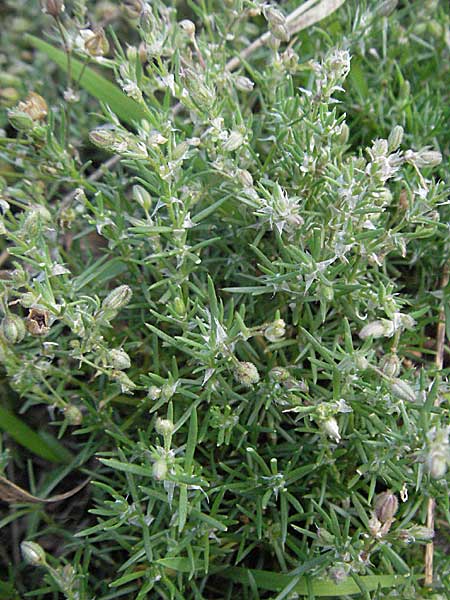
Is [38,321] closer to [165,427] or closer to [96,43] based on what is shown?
[165,427]

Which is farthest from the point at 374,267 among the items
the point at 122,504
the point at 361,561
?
the point at 122,504

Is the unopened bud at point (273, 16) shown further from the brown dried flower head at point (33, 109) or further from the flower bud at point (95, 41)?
the brown dried flower head at point (33, 109)

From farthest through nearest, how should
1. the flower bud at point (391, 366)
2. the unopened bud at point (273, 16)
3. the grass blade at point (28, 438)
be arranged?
the grass blade at point (28, 438) → the unopened bud at point (273, 16) → the flower bud at point (391, 366)

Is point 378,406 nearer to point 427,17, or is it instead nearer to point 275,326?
point 275,326

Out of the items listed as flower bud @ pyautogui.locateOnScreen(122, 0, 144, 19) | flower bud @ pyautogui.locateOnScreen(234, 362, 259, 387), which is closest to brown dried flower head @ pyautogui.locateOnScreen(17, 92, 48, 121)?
flower bud @ pyautogui.locateOnScreen(122, 0, 144, 19)

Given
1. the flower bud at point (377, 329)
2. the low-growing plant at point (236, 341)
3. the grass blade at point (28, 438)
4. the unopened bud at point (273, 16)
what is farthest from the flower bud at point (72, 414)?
the unopened bud at point (273, 16)

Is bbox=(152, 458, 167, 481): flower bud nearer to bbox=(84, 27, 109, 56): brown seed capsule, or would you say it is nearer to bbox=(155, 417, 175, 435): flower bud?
bbox=(155, 417, 175, 435): flower bud

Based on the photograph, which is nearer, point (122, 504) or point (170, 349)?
point (122, 504)

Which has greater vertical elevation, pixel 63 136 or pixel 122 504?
pixel 63 136
